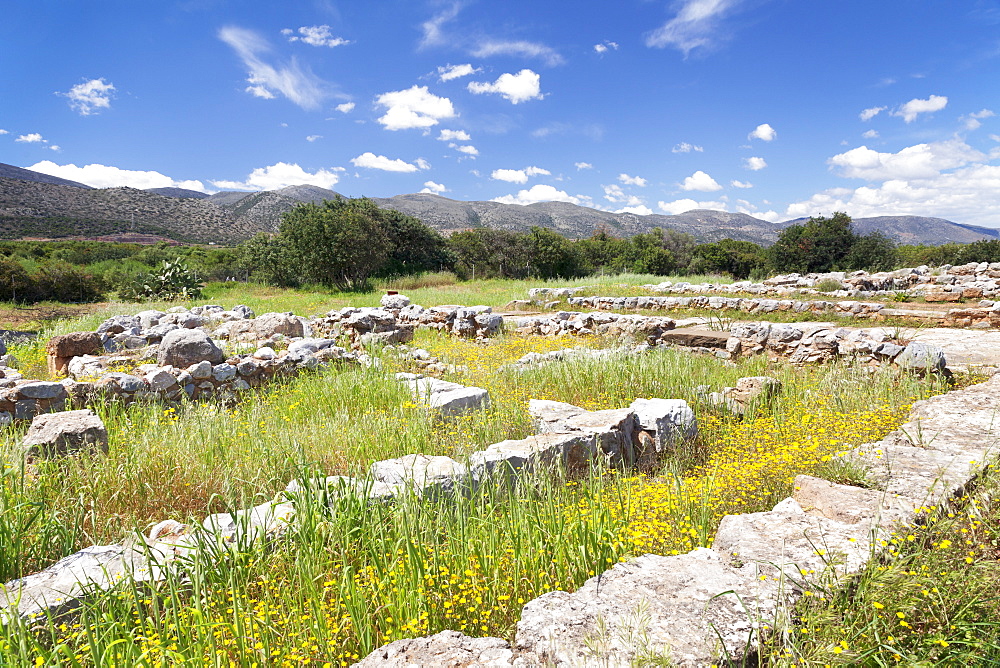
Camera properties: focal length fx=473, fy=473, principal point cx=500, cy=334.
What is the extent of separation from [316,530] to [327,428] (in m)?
2.28

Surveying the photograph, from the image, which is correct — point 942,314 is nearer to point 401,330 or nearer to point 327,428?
point 401,330

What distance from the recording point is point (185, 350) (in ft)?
24.3

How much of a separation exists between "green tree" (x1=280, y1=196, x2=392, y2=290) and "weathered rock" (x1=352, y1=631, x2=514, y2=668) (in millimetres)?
25680

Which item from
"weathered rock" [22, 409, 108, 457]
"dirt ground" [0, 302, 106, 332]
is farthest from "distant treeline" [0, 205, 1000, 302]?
"weathered rock" [22, 409, 108, 457]

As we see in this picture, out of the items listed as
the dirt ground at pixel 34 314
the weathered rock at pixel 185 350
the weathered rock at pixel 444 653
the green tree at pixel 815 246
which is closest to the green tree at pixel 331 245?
the dirt ground at pixel 34 314

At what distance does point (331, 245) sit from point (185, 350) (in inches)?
757

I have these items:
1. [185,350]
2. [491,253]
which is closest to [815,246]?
[491,253]

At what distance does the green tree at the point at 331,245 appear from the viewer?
2548cm

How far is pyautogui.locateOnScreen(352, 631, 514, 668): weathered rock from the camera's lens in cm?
178

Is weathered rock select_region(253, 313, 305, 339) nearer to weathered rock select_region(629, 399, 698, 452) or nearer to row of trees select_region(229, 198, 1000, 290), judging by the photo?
weathered rock select_region(629, 399, 698, 452)

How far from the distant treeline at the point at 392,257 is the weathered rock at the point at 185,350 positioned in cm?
1718

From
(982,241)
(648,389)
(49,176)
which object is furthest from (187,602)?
(49,176)

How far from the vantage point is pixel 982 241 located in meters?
29.8

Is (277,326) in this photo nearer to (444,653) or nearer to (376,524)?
(376,524)
